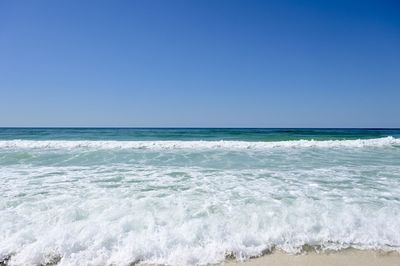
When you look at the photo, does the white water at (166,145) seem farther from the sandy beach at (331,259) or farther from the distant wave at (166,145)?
the sandy beach at (331,259)

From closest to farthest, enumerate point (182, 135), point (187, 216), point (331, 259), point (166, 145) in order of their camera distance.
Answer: point (331, 259) → point (187, 216) → point (166, 145) → point (182, 135)

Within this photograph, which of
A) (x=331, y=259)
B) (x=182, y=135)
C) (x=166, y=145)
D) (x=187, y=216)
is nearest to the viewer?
(x=331, y=259)

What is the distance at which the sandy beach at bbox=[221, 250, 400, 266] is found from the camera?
2893mm

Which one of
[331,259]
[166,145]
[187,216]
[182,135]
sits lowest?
[331,259]

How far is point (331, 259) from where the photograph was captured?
2.96 m

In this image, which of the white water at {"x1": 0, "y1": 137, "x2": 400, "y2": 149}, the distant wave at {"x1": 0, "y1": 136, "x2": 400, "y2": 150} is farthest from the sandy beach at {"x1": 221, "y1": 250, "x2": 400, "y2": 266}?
the white water at {"x1": 0, "y1": 137, "x2": 400, "y2": 149}

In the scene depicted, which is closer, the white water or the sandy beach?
the sandy beach

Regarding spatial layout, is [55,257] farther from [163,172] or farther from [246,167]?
[246,167]

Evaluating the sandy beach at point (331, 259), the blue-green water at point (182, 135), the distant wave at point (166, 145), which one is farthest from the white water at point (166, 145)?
the sandy beach at point (331, 259)

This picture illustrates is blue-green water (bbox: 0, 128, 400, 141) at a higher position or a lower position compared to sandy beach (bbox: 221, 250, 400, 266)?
higher

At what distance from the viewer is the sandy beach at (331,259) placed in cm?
289

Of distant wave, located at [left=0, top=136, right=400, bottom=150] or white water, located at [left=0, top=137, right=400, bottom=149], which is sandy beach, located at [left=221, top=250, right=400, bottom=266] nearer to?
distant wave, located at [left=0, top=136, right=400, bottom=150]

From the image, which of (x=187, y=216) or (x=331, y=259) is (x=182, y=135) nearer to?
(x=187, y=216)

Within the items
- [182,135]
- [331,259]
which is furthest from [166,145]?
[182,135]
